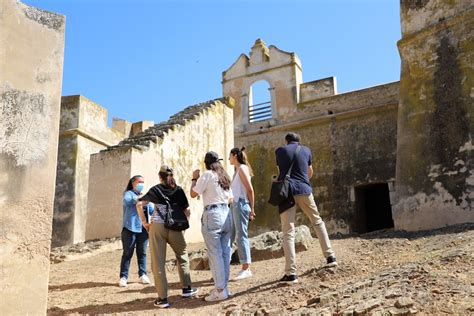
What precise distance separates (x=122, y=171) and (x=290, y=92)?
10.2 metres

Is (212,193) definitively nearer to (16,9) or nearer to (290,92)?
(16,9)

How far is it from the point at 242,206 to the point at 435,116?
614 centimetres

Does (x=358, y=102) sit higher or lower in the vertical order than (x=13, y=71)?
higher

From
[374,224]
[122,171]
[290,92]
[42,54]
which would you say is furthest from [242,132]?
[42,54]

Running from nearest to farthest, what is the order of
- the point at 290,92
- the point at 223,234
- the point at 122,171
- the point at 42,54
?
the point at 42,54, the point at 223,234, the point at 122,171, the point at 290,92

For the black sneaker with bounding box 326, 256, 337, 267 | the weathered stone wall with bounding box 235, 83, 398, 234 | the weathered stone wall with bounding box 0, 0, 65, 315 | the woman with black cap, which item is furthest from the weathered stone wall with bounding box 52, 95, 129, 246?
the weathered stone wall with bounding box 0, 0, 65, 315

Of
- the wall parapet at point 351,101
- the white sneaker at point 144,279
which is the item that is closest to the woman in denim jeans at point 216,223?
the white sneaker at point 144,279

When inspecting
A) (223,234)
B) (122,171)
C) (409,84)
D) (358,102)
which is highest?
(358,102)

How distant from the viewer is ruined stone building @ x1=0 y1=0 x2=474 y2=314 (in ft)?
14.0

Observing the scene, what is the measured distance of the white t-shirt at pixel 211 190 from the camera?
5293mm

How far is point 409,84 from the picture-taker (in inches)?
441

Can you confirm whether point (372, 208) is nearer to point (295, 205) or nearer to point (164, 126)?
point (164, 126)

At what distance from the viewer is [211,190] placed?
17.4ft

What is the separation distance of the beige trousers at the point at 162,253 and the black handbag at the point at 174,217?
0.24 ft
